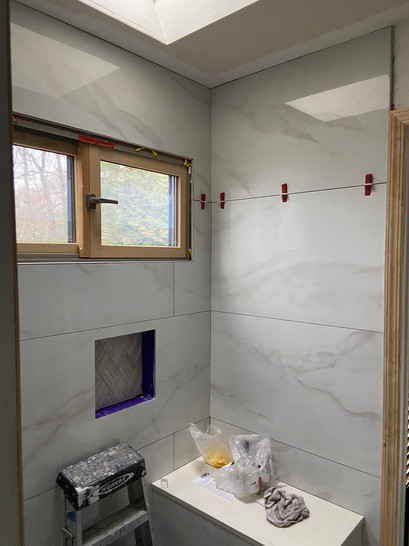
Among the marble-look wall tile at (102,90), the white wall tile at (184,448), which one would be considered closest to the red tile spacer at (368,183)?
the marble-look wall tile at (102,90)

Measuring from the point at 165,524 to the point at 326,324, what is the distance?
3.86 ft

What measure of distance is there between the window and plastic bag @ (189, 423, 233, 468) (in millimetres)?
916

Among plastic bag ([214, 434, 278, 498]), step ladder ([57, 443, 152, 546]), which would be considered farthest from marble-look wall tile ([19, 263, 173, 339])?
plastic bag ([214, 434, 278, 498])

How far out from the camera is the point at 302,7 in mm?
1368

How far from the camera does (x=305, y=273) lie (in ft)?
5.75

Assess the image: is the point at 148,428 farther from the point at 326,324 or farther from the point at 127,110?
the point at 127,110

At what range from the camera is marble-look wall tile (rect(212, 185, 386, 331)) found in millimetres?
1566

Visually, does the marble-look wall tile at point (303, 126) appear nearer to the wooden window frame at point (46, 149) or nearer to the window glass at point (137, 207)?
the window glass at point (137, 207)

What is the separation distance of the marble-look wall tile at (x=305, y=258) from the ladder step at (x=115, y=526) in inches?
39.2

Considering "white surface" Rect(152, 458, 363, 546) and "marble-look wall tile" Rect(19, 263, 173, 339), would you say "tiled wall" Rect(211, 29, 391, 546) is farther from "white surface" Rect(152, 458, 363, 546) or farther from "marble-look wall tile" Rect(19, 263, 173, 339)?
"marble-look wall tile" Rect(19, 263, 173, 339)

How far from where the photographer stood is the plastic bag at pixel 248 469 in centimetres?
173

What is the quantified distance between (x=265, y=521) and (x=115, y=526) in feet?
1.96

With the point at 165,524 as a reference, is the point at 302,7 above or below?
above

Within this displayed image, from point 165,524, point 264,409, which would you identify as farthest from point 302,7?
point 165,524
